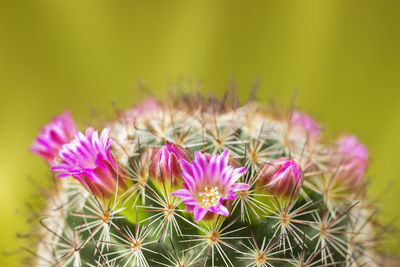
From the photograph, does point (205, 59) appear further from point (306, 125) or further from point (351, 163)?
point (351, 163)

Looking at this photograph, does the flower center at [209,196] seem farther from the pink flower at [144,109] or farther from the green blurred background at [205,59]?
the green blurred background at [205,59]

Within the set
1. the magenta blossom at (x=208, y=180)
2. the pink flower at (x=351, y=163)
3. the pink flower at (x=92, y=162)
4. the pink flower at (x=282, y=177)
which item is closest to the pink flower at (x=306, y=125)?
the pink flower at (x=351, y=163)

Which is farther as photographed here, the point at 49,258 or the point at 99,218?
the point at 49,258

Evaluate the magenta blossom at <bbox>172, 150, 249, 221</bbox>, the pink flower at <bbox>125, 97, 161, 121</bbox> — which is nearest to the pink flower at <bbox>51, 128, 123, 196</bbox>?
the magenta blossom at <bbox>172, 150, 249, 221</bbox>

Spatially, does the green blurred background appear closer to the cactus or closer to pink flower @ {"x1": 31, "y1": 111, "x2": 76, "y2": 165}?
pink flower @ {"x1": 31, "y1": 111, "x2": 76, "y2": 165}

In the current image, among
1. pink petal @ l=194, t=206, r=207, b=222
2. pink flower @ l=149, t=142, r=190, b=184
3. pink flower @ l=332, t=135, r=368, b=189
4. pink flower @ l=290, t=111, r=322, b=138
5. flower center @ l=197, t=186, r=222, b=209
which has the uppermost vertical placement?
pink flower @ l=290, t=111, r=322, b=138

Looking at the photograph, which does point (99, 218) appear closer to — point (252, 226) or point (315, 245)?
point (252, 226)

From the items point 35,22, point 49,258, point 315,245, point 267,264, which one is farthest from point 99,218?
point 35,22
